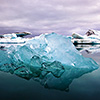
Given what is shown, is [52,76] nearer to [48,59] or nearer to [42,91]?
[42,91]

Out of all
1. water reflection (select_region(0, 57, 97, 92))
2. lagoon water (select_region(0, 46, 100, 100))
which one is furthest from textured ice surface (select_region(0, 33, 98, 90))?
lagoon water (select_region(0, 46, 100, 100))

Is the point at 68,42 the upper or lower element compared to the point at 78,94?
upper

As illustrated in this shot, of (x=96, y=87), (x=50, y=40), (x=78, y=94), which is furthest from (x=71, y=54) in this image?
(x=78, y=94)

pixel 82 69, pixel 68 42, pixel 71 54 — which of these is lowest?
pixel 82 69

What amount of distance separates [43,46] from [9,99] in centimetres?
217

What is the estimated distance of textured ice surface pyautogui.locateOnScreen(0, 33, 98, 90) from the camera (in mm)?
2885

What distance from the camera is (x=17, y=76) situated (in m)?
2.58

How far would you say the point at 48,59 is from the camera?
3445 millimetres

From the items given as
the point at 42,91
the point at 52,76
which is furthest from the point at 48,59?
the point at 42,91

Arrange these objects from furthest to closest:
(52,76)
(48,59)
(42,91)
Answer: (48,59), (52,76), (42,91)

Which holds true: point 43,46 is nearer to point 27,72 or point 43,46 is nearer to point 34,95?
point 27,72

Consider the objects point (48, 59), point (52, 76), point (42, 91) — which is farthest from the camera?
point (48, 59)

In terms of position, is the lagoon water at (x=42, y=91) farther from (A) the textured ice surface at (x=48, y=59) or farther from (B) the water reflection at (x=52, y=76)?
(A) the textured ice surface at (x=48, y=59)

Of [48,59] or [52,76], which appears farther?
[48,59]
